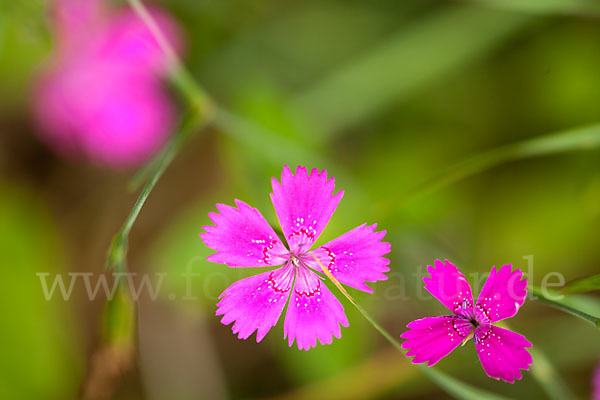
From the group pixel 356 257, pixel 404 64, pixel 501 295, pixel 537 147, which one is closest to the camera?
pixel 501 295

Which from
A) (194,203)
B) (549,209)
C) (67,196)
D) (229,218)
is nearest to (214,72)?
(194,203)

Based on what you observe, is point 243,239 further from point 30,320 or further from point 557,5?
point 30,320

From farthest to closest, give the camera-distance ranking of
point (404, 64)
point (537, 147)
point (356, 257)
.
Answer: point (404, 64)
point (537, 147)
point (356, 257)

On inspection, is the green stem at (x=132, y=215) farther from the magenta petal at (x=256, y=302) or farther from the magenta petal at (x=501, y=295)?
the magenta petal at (x=501, y=295)

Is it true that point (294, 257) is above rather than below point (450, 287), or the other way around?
above

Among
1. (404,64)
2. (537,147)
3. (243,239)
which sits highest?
(404,64)

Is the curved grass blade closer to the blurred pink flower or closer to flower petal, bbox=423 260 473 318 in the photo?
flower petal, bbox=423 260 473 318

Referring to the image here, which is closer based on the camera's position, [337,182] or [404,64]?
[337,182]

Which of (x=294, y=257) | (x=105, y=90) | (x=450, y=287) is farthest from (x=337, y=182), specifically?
(x=105, y=90)
